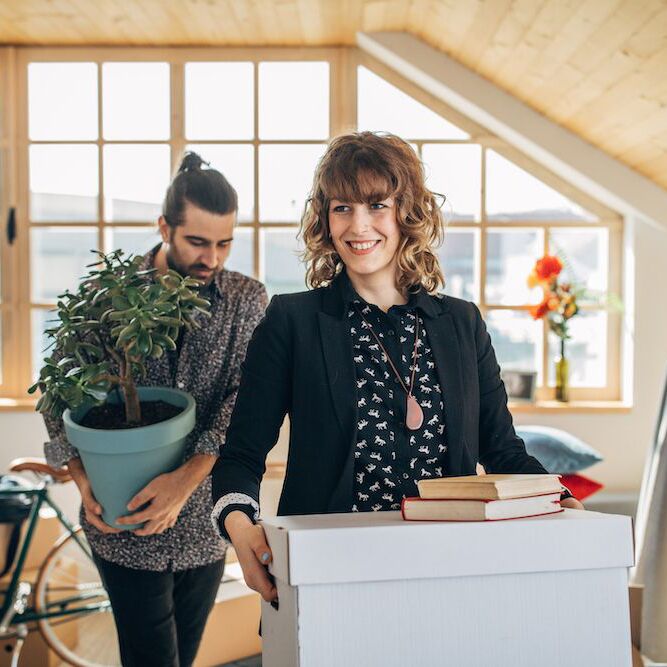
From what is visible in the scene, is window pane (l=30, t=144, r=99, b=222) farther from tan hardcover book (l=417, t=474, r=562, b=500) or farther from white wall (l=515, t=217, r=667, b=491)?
tan hardcover book (l=417, t=474, r=562, b=500)

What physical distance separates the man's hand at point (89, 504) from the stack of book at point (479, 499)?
0.87m

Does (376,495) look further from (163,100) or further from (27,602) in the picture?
(163,100)

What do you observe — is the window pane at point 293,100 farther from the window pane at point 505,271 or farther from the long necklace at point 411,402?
the long necklace at point 411,402

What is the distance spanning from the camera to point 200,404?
1753mm

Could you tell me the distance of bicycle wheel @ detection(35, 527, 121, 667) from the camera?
9.86ft

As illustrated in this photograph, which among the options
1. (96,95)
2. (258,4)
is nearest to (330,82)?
(258,4)

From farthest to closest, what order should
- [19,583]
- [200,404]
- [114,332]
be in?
[19,583]
[200,404]
[114,332]

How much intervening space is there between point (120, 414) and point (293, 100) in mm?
2734

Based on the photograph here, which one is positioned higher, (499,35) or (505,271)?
(499,35)

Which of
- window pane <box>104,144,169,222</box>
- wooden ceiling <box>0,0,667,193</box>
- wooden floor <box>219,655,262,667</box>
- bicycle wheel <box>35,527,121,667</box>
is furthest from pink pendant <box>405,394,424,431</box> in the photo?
window pane <box>104,144,169,222</box>

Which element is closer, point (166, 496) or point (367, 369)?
point (367, 369)

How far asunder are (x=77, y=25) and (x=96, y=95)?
42 centimetres

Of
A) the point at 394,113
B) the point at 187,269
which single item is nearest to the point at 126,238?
the point at 394,113

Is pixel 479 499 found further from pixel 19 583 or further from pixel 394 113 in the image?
pixel 394 113
